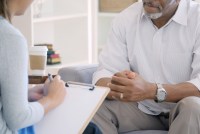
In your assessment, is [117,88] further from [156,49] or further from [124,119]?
[156,49]

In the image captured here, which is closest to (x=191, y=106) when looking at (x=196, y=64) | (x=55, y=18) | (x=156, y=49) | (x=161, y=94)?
(x=161, y=94)

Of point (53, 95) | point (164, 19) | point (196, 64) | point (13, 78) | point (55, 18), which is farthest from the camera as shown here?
point (55, 18)

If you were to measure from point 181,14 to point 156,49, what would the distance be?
20 cm

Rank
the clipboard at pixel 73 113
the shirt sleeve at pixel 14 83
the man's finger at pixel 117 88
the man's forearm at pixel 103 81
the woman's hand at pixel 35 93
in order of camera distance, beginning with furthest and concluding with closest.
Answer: the man's forearm at pixel 103 81
the man's finger at pixel 117 88
the woman's hand at pixel 35 93
the clipboard at pixel 73 113
the shirt sleeve at pixel 14 83

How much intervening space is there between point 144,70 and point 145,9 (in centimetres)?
28

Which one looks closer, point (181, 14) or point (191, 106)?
point (191, 106)

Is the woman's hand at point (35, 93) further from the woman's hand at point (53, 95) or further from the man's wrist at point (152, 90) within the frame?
the man's wrist at point (152, 90)

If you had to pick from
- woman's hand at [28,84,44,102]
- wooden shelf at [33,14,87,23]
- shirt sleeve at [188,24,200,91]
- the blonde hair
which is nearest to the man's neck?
shirt sleeve at [188,24,200,91]

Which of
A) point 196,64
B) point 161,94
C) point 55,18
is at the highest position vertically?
point 55,18

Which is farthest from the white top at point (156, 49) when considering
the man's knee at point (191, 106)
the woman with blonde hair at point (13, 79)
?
the woman with blonde hair at point (13, 79)

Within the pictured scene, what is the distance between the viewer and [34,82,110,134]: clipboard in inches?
41.4

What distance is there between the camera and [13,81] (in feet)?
3.03

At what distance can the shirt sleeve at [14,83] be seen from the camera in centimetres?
92

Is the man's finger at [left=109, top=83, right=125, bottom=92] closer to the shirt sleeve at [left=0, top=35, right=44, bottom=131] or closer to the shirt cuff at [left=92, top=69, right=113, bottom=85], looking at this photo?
the shirt cuff at [left=92, top=69, right=113, bottom=85]
